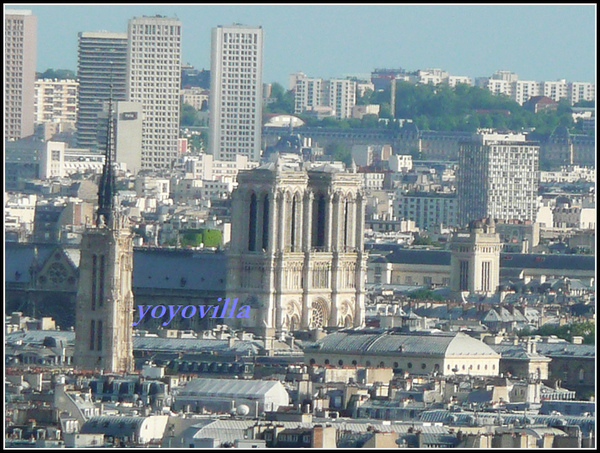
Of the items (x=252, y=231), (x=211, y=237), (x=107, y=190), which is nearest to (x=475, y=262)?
(x=211, y=237)

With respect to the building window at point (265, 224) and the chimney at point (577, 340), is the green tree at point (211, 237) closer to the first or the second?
the building window at point (265, 224)

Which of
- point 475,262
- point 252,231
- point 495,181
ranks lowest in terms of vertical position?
point 475,262

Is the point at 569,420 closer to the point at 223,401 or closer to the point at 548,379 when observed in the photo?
the point at 223,401

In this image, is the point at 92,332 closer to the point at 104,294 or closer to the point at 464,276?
the point at 104,294

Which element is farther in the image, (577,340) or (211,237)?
(211,237)

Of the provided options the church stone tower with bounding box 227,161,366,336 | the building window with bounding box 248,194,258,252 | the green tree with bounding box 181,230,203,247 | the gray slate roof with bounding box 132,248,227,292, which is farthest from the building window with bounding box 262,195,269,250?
the green tree with bounding box 181,230,203,247

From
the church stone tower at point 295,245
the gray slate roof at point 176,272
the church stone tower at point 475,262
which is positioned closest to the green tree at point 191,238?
the church stone tower at point 475,262

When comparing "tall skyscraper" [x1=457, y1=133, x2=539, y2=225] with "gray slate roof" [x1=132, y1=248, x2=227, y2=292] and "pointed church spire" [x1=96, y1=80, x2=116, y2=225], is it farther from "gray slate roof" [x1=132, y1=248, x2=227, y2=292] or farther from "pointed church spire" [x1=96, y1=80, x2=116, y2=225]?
"pointed church spire" [x1=96, y1=80, x2=116, y2=225]

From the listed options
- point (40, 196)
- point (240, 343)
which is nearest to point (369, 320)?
point (240, 343)
